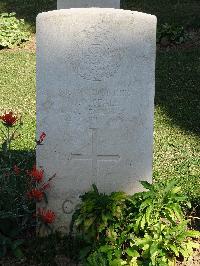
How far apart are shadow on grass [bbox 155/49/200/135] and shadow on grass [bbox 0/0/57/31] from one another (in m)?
4.20

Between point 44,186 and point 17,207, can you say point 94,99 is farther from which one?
point 17,207

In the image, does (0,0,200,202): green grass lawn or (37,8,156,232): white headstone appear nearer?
(37,8,156,232): white headstone

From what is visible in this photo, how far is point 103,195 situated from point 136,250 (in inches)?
18.9

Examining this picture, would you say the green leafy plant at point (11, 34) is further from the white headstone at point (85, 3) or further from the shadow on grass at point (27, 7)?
the white headstone at point (85, 3)

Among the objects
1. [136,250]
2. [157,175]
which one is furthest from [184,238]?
[157,175]

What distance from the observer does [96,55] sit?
3.82 m

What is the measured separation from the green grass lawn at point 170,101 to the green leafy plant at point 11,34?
334 millimetres

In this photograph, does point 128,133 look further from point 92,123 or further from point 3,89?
point 3,89

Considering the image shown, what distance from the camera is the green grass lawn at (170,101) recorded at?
5.59 meters

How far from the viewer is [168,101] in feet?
25.6

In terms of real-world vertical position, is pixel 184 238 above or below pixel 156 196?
below

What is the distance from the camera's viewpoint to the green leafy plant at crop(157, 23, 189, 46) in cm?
1087

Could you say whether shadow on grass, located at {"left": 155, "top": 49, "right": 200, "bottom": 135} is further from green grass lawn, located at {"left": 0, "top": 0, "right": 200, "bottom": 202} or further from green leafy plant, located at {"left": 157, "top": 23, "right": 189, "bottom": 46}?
green leafy plant, located at {"left": 157, "top": 23, "right": 189, "bottom": 46}

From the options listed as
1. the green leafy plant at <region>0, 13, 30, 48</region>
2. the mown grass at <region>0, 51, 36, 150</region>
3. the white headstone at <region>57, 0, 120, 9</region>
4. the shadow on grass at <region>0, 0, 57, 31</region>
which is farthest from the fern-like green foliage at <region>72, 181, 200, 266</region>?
the shadow on grass at <region>0, 0, 57, 31</region>
